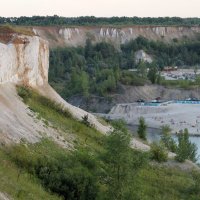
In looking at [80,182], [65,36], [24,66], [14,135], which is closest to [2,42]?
[24,66]

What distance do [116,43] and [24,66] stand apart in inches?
4698

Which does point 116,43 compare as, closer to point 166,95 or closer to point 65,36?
point 65,36

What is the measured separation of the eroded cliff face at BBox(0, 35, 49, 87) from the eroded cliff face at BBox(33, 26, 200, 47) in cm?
9797

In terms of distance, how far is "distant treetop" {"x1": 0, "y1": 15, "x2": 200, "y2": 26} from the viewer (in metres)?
156

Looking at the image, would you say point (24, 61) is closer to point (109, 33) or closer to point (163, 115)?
point (163, 115)

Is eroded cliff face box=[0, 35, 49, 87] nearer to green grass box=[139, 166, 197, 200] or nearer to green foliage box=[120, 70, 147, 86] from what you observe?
green grass box=[139, 166, 197, 200]

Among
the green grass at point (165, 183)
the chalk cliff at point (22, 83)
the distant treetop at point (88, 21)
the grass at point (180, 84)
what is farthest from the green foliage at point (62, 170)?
the distant treetop at point (88, 21)

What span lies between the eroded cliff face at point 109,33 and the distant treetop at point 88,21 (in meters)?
6.60

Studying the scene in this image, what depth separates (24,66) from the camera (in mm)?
32406

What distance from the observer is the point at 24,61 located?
1272 inches

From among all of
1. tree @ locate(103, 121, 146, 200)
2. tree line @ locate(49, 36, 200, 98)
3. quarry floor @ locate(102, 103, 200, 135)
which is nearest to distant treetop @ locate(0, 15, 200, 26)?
Answer: tree line @ locate(49, 36, 200, 98)

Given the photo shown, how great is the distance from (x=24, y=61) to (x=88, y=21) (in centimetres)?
13438

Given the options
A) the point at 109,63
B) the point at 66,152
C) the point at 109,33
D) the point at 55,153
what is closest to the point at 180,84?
the point at 109,63

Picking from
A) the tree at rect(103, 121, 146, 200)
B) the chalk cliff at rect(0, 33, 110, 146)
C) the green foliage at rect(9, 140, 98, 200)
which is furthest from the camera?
the chalk cliff at rect(0, 33, 110, 146)
